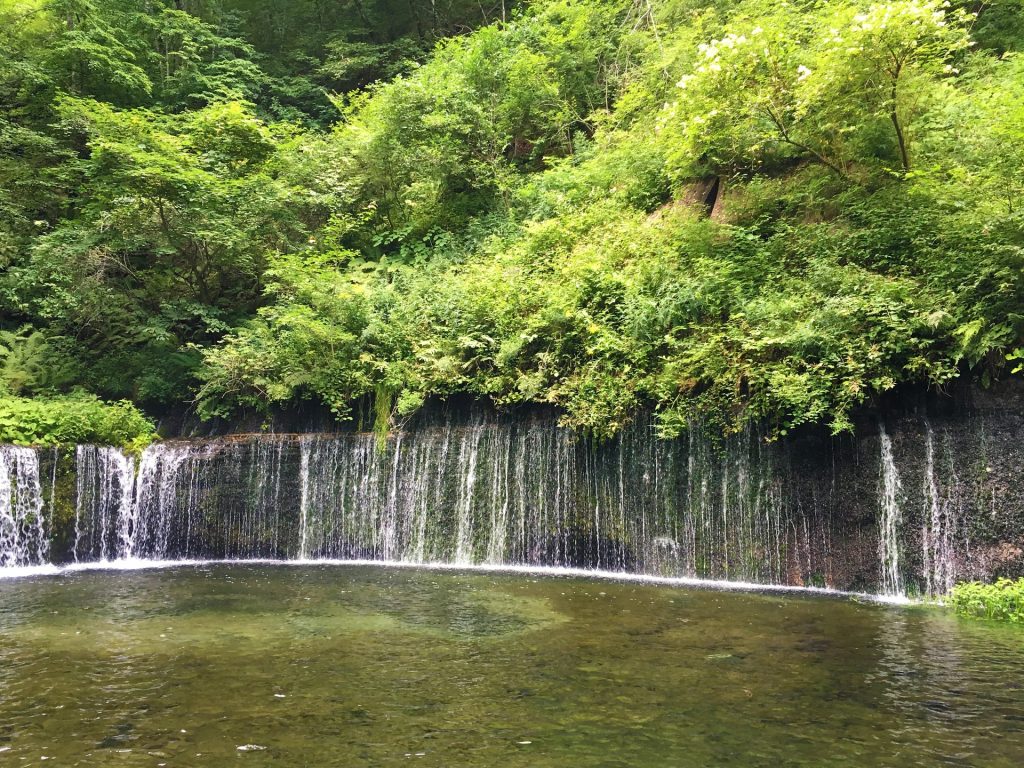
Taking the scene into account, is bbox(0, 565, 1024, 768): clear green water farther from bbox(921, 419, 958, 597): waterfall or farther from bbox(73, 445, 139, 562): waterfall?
bbox(73, 445, 139, 562): waterfall

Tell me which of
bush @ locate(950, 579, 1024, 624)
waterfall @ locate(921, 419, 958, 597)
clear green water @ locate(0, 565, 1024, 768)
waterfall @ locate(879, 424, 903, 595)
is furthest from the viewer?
waterfall @ locate(879, 424, 903, 595)

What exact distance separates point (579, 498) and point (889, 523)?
188 inches

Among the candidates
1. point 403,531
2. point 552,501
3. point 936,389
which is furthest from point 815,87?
point 403,531

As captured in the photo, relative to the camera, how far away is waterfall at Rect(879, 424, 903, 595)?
29.4ft

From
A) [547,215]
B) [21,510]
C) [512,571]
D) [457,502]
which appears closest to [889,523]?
[512,571]

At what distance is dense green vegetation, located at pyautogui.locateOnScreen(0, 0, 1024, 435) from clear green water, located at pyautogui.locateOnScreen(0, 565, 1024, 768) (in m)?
3.65

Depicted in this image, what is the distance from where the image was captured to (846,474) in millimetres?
9508

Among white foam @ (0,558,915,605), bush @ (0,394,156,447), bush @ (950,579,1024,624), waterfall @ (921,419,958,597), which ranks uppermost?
bush @ (0,394,156,447)

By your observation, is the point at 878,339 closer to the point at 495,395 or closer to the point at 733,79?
the point at 733,79

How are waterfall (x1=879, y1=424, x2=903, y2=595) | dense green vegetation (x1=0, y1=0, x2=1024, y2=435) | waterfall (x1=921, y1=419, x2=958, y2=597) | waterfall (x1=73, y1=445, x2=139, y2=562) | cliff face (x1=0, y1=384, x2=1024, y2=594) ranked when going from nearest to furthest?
waterfall (x1=921, y1=419, x2=958, y2=597) < cliff face (x1=0, y1=384, x2=1024, y2=594) < waterfall (x1=879, y1=424, x2=903, y2=595) < dense green vegetation (x1=0, y1=0, x2=1024, y2=435) < waterfall (x1=73, y1=445, x2=139, y2=562)

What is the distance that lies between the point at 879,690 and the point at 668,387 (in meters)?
6.08

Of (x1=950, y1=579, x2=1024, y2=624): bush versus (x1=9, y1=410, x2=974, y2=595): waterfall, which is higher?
(x1=9, y1=410, x2=974, y2=595): waterfall

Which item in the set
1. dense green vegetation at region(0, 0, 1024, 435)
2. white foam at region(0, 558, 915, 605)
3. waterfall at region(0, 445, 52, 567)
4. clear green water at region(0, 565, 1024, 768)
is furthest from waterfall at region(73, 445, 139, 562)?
clear green water at region(0, 565, 1024, 768)

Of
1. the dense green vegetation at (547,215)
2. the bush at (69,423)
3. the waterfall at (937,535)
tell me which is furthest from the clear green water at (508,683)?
the bush at (69,423)
